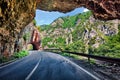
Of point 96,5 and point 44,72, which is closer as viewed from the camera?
point 44,72

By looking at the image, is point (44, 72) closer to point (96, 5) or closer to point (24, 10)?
point (24, 10)

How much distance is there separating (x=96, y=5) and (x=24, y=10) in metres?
9.89

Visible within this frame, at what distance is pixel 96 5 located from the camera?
33562mm

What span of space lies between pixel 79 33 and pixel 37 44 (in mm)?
46940

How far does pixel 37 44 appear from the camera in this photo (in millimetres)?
109250

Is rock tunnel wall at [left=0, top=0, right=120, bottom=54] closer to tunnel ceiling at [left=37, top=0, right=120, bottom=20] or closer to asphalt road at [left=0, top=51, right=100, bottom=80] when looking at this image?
tunnel ceiling at [left=37, top=0, right=120, bottom=20]

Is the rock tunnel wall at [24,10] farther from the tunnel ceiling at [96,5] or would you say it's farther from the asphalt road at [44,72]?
the asphalt road at [44,72]

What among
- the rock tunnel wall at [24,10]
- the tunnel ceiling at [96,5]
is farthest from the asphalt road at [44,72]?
the tunnel ceiling at [96,5]

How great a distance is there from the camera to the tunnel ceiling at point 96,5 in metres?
32.9

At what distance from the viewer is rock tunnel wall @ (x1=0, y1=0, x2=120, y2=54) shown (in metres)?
24.5

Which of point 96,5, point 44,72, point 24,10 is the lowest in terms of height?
point 44,72

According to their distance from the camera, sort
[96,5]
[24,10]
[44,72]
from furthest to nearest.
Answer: [96,5] → [24,10] → [44,72]

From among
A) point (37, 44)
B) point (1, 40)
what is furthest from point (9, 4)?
point (37, 44)

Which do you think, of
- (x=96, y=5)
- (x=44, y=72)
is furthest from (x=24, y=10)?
(x=44, y=72)
